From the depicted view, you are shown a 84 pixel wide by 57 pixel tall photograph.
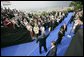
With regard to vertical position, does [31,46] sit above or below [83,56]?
below

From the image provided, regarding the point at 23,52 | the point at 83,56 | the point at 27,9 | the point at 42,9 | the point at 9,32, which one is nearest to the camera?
the point at 83,56

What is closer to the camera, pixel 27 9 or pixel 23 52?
pixel 23 52

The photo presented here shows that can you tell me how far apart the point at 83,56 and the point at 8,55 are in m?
6.37

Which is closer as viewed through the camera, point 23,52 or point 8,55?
point 8,55

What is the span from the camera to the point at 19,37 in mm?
8273

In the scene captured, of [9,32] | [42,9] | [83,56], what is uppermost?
[83,56]

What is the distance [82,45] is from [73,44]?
0.26 ft

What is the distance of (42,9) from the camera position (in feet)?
68.3

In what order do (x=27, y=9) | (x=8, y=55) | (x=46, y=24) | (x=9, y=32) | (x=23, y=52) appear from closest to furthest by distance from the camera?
(x=8, y=55), (x=23, y=52), (x=9, y=32), (x=46, y=24), (x=27, y=9)

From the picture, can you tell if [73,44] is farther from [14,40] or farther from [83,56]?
[14,40]

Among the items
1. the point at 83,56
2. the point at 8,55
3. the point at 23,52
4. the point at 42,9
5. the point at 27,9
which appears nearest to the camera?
the point at 83,56

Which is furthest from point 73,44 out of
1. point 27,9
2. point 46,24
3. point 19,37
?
point 27,9

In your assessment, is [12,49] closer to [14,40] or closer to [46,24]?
[14,40]

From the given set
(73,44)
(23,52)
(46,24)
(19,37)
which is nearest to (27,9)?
(46,24)
